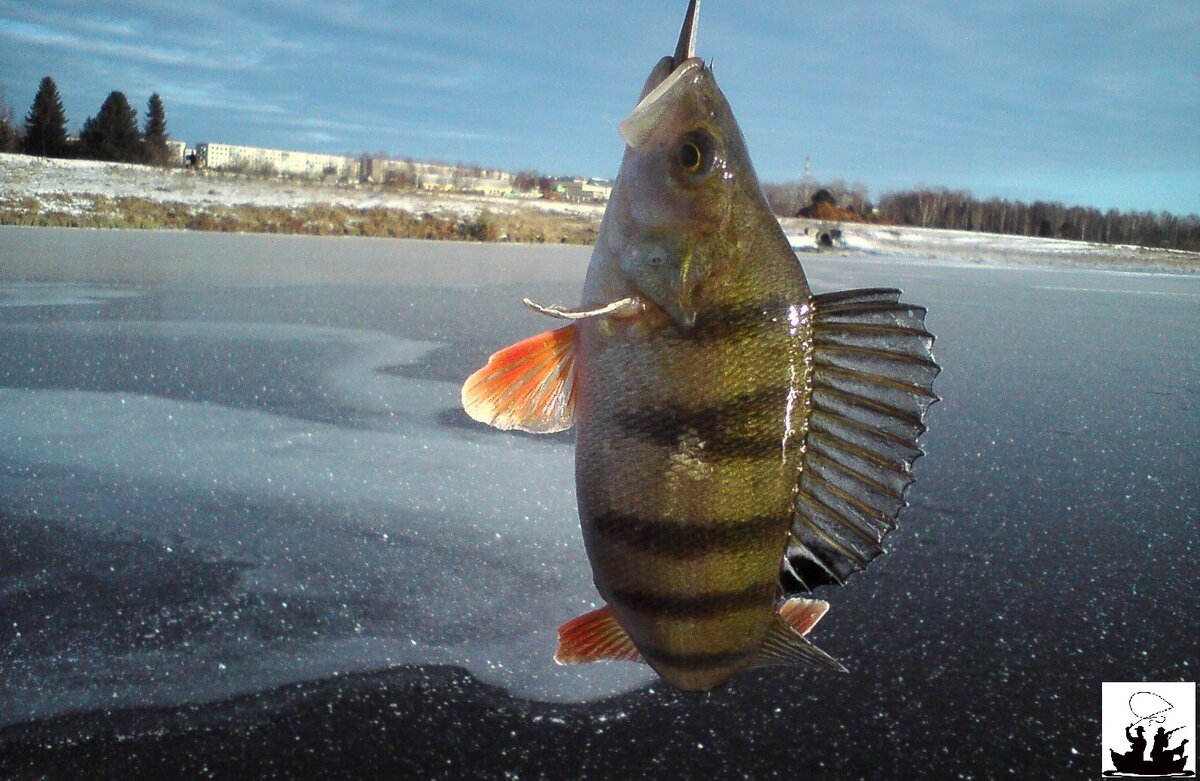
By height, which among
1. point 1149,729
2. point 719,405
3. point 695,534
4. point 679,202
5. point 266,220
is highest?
point 266,220

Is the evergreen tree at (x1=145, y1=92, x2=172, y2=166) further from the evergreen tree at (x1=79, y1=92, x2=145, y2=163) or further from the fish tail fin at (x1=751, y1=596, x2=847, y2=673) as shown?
the fish tail fin at (x1=751, y1=596, x2=847, y2=673)

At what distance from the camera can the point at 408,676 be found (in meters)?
2.20

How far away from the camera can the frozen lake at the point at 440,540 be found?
2180 millimetres

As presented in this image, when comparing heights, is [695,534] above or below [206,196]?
below

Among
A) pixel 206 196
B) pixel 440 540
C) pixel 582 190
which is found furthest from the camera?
pixel 206 196

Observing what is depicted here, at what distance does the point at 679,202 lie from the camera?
0.68 metres

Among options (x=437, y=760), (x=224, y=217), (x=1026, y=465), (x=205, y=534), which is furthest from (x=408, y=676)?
(x=224, y=217)

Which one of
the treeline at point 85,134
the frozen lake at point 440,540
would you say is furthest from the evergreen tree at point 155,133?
the frozen lake at point 440,540

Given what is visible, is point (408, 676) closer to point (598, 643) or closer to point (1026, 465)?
point (598, 643)

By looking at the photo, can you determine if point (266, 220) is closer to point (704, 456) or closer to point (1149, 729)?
point (1149, 729)

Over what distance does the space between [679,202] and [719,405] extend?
172 mm

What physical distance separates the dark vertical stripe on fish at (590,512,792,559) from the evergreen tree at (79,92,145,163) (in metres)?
27.8

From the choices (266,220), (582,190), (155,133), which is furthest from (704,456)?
(155,133)

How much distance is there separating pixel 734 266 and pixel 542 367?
0.61 ft
